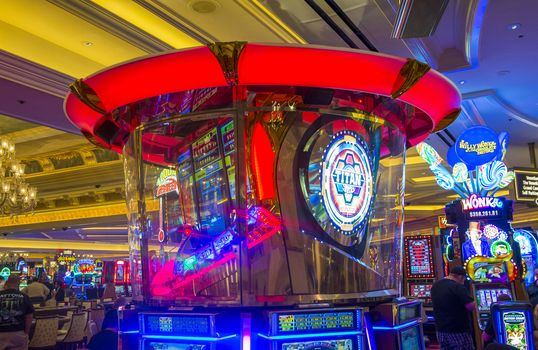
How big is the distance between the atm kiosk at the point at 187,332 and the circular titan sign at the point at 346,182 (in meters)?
0.78

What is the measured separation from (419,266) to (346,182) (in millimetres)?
6524

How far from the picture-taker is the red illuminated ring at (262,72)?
2430mm

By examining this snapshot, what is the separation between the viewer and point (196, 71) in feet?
8.24

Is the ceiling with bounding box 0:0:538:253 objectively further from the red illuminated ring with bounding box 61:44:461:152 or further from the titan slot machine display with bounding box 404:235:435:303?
the titan slot machine display with bounding box 404:235:435:303

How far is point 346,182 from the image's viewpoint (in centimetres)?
287

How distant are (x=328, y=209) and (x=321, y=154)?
30 cm

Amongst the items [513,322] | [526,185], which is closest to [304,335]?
[513,322]

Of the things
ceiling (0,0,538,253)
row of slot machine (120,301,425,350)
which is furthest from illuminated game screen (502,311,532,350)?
row of slot machine (120,301,425,350)

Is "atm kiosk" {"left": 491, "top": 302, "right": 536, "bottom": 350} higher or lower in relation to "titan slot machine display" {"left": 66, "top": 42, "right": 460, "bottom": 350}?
lower

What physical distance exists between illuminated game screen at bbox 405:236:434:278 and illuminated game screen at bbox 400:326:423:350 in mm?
5972

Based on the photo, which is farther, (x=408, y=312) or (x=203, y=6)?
(x=203, y=6)

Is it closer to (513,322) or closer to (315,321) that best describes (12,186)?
(315,321)

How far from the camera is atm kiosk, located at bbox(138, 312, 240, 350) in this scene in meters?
2.51

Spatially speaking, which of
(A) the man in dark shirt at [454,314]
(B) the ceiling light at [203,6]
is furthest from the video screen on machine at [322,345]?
(B) the ceiling light at [203,6]
